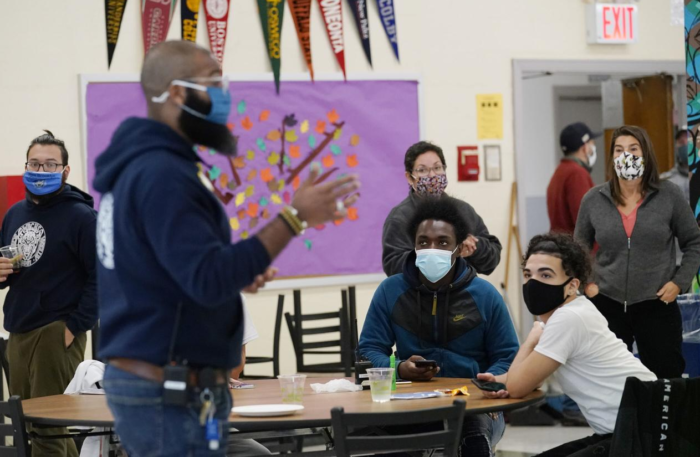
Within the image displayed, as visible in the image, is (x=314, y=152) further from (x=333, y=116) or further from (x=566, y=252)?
(x=566, y=252)

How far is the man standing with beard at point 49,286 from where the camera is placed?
169 inches

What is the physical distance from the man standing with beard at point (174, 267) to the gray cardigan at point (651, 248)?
296 centimetres

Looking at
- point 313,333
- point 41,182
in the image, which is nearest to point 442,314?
point 41,182

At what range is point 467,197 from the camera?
6680 mm

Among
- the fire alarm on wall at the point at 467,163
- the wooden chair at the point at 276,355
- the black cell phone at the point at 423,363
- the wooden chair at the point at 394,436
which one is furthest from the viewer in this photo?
the fire alarm on wall at the point at 467,163

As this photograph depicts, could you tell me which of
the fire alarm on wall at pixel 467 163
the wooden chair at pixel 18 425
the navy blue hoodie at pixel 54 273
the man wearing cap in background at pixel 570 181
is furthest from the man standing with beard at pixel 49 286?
the man wearing cap in background at pixel 570 181

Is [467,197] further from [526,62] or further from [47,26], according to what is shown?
[47,26]

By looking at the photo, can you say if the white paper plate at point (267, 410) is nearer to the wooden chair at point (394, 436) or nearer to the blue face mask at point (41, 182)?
the wooden chair at point (394, 436)

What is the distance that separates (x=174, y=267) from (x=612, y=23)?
5.90m

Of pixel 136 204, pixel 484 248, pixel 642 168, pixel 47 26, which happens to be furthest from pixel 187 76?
pixel 47 26

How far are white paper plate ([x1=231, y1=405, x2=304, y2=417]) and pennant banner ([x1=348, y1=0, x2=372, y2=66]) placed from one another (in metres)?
3.92

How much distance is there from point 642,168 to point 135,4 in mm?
3024

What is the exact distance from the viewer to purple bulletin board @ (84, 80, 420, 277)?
19.8ft

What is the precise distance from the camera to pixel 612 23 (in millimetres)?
7117
